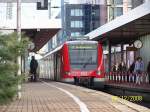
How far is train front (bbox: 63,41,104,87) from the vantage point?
110ft

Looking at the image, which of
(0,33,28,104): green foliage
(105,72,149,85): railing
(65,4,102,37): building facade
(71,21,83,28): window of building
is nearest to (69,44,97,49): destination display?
(105,72,149,85): railing

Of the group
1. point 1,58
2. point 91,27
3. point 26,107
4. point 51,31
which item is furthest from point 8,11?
point 91,27

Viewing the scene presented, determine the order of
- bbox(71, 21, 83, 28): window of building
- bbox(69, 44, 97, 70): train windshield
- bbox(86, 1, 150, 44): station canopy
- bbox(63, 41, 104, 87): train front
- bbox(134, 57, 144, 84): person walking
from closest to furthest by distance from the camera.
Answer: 1. bbox(86, 1, 150, 44): station canopy
2. bbox(134, 57, 144, 84): person walking
3. bbox(63, 41, 104, 87): train front
4. bbox(69, 44, 97, 70): train windshield
5. bbox(71, 21, 83, 28): window of building

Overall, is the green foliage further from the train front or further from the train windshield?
the train windshield

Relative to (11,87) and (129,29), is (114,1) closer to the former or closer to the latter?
(129,29)

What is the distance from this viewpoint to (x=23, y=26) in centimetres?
3322

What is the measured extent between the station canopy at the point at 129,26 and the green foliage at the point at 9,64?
17474 millimetres

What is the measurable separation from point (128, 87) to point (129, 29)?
29.9 feet

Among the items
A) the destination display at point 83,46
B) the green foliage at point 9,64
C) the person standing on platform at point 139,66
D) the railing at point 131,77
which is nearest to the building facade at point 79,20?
the railing at point 131,77

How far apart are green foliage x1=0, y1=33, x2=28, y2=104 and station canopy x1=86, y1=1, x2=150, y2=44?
57.3 ft

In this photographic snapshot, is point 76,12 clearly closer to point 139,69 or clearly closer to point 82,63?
point 82,63

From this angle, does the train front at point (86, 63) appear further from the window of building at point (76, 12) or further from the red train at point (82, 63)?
the window of building at point (76, 12)

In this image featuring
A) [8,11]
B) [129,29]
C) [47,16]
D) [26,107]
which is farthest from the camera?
[129,29]

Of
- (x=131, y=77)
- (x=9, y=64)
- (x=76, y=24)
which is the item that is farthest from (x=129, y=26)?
(x=76, y=24)
